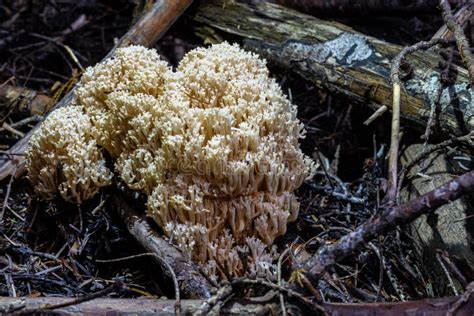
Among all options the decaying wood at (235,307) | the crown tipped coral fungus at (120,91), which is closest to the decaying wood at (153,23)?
the crown tipped coral fungus at (120,91)

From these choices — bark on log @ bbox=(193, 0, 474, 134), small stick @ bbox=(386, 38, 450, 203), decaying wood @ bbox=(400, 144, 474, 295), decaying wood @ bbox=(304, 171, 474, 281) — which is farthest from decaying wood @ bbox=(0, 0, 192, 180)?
decaying wood @ bbox=(304, 171, 474, 281)

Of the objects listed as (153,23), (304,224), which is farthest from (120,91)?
(304,224)

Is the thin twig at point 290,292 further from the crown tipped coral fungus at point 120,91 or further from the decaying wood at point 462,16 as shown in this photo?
the decaying wood at point 462,16

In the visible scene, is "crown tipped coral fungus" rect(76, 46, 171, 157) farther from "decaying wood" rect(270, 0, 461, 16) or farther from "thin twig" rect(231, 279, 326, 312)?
"decaying wood" rect(270, 0, 461, 16)

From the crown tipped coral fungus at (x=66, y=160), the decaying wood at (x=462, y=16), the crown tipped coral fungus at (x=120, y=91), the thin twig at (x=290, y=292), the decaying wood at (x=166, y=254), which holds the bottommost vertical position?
the decaying wood at (x=166, y=254)

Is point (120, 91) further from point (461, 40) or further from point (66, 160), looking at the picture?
point (461, 40)

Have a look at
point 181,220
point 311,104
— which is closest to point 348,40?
point 311,104
